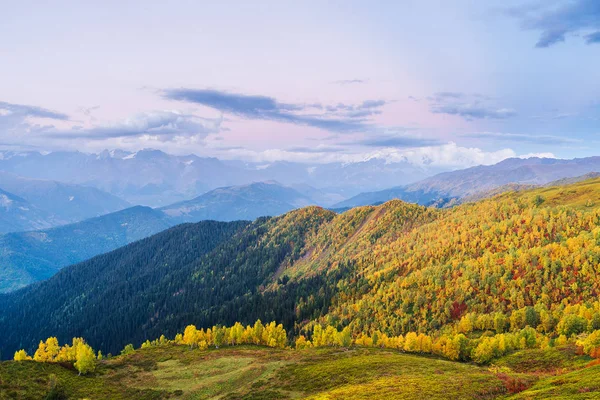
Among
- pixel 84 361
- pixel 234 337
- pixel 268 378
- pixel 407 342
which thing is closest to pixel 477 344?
pixel 407 342

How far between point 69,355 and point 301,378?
363 feet

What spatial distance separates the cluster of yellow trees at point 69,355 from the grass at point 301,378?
3832 millimetres

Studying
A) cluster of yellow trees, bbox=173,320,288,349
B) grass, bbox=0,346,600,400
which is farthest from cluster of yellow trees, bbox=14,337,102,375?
cluster of yellow trees, bbox=173,320,288,349

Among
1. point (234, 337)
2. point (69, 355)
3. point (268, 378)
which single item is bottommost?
point (234, 337)

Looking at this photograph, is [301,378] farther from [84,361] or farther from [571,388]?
[84,361]

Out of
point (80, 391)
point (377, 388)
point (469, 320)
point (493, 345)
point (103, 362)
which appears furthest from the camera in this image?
point (469, 320)

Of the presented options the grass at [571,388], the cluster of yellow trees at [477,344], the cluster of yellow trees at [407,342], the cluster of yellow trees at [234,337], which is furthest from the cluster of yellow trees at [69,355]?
the grass at [571,388]

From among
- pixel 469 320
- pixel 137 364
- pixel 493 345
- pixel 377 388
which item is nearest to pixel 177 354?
pixel 137 364

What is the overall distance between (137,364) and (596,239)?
233415 mm

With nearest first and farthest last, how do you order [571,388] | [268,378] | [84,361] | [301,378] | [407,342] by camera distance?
[571,388] → [301,378] → [268,378] → [84,361] → [407,342]

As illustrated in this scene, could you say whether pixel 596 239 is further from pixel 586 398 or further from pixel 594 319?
→ pixel 586 398

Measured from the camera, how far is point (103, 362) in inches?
5335

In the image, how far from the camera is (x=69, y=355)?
152500 mm

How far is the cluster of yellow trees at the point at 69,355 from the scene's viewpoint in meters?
119
